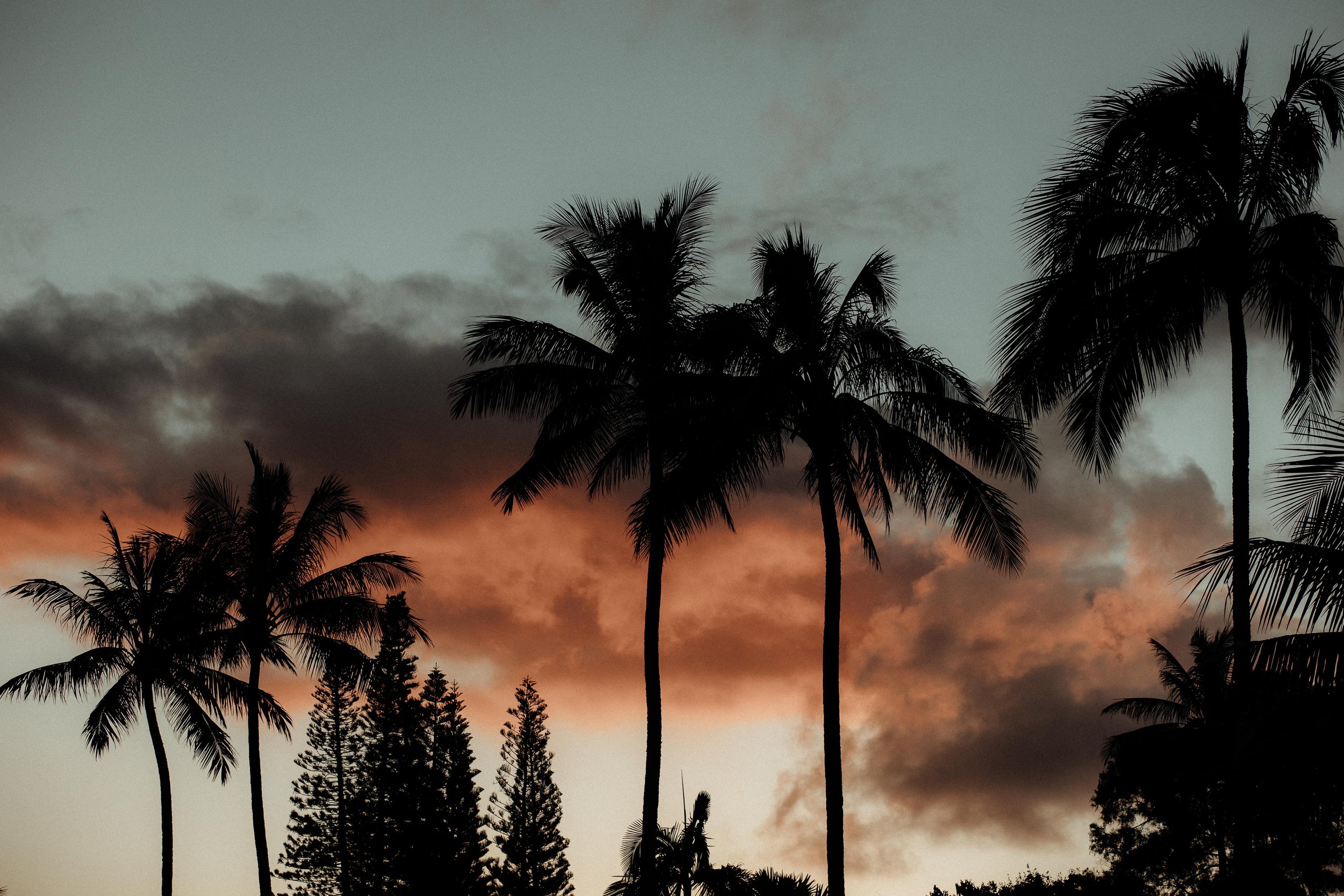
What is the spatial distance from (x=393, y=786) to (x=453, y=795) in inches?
81.9

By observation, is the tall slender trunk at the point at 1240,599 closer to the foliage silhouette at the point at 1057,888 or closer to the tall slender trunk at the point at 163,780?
the foliage silhouette at the point at 1057,888

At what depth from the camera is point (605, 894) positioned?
758 inches

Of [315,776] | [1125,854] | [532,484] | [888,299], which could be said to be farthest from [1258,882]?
[315,776]

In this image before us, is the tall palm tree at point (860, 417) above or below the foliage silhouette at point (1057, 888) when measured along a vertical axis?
above

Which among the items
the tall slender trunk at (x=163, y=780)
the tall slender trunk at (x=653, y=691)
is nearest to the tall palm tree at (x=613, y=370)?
the tall slender trunk at (x=653, y=691)

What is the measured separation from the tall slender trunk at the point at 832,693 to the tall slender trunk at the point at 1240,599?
15.0ft

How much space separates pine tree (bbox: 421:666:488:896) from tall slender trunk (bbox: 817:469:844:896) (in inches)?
921

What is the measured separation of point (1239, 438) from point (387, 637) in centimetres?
2869

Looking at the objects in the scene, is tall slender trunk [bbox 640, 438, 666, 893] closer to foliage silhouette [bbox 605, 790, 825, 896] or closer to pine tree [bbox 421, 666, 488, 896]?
foliage silhouette [bbox 605, 790, 825, 896]

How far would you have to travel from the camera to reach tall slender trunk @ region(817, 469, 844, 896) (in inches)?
561

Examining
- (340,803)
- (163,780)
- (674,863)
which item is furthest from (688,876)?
(340,803)

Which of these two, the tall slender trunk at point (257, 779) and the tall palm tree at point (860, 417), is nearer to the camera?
the tall palm tree at point (860, 417)

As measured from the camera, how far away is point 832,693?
49.8 feet

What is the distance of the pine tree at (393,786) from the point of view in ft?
115
